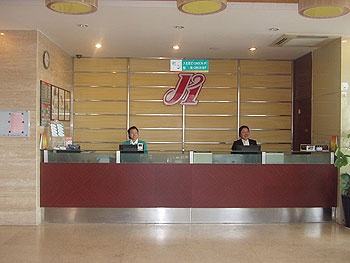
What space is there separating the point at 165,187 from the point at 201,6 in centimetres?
358

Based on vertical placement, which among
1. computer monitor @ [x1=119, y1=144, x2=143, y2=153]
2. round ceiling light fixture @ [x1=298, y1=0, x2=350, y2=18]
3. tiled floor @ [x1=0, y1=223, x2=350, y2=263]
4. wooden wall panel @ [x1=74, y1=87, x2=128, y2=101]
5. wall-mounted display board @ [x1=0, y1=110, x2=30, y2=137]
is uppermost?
round ceiling light fixture @ [x1=298, y1=0, x2=350, y2=18]

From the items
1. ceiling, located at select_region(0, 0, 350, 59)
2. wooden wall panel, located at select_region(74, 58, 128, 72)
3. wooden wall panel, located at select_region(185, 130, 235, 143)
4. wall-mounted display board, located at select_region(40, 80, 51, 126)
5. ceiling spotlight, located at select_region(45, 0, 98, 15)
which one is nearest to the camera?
ceiling spotlight, located at select_region(45, 0, 98, 15)

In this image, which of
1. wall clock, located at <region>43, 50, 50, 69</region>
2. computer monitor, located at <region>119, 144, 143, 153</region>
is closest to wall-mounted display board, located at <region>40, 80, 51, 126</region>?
wall clock, located at <region>43, 50, 50, 69</region>

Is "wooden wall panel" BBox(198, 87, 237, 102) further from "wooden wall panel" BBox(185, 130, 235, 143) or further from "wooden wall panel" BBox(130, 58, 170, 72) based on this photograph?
"wooden wall panel" BBox(130, 58, 170, 72)

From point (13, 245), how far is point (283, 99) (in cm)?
675

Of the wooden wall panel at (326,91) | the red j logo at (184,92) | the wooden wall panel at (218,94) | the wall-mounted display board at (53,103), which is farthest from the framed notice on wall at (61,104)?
the wooden wall panel at (326,91)

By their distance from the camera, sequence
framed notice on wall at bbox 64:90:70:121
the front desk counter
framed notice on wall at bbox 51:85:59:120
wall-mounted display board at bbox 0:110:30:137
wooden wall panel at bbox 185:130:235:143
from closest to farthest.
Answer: wall-mounted display board at bbox 0:110:30:137
the front desk counter
framed notice on wall at bbox 51:85:59:120
framed notice on wall at bbox 64:90:70:121
wooden wall panel at bbox 185:130:235:143

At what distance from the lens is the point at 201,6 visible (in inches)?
181

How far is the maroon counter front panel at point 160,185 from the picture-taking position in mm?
7309

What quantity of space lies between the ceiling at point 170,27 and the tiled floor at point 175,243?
3.25 meters

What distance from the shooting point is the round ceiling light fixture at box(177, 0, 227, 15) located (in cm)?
441

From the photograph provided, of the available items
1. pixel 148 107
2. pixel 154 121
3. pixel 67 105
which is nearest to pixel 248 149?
pixel 154 121

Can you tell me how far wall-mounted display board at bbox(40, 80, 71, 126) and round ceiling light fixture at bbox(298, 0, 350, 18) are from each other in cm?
463

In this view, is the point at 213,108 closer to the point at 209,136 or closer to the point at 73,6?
the point at 209,136
